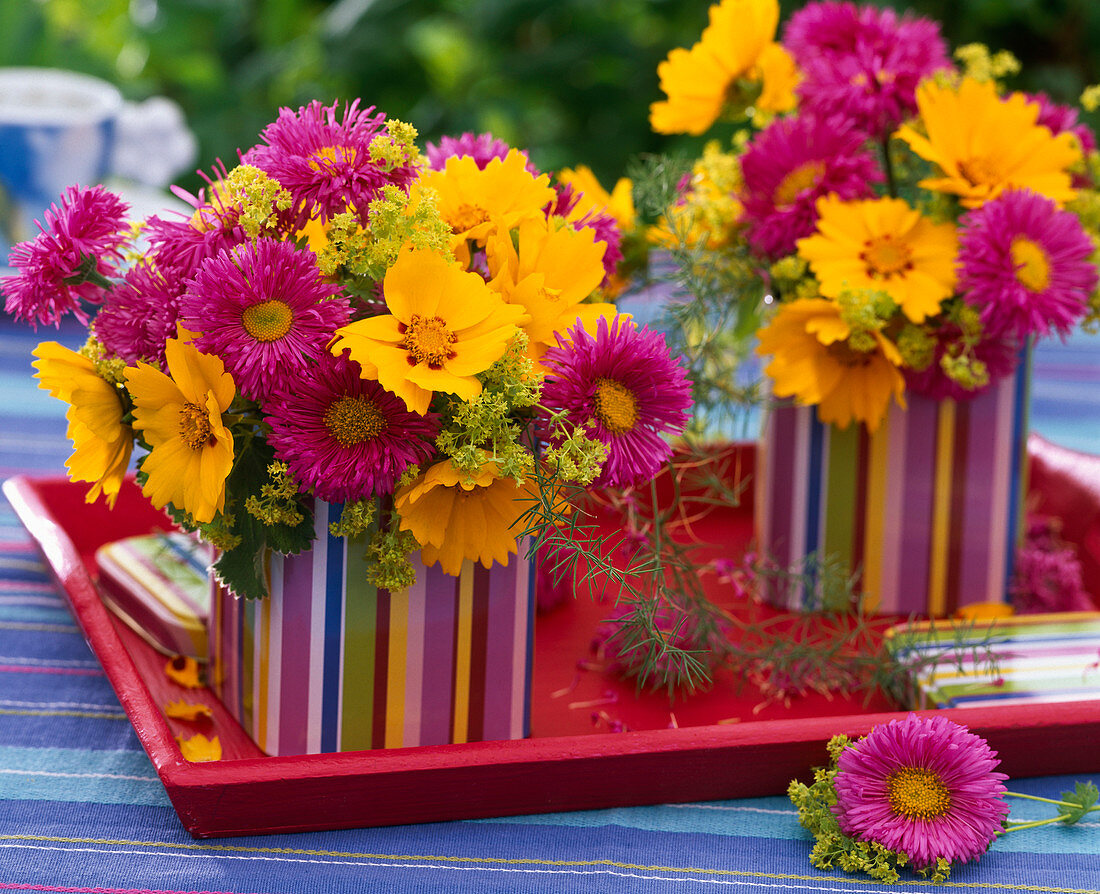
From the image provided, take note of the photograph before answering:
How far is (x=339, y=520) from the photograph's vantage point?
0.65 meters

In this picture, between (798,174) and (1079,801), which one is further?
(798,174)

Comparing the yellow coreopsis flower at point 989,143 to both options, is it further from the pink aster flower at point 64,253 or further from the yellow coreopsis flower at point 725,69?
the pink aster flower at point 64,253

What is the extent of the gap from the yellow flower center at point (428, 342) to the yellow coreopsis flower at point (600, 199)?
0.52ft

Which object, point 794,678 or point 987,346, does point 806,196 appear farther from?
point 794,678

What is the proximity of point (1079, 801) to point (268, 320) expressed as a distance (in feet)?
1.55

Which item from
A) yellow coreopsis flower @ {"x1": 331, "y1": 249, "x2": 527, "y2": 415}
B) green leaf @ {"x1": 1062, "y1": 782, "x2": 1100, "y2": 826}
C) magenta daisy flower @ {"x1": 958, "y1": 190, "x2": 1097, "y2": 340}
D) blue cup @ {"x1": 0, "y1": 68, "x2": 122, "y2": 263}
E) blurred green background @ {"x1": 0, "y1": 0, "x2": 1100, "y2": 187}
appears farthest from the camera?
blurred green background @ {"x1": 0, "y1": 0, "x2": 1100, "y2": 187}

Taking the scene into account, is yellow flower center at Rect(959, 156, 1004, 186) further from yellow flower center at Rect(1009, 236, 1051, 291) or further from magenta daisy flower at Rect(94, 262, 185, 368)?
magenta daisy flower at Rect(94, 262, 185, 368)

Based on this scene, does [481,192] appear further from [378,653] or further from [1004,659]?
[1004,659]

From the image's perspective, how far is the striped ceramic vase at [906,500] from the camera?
925 mm

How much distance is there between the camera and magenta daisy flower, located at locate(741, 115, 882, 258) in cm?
84

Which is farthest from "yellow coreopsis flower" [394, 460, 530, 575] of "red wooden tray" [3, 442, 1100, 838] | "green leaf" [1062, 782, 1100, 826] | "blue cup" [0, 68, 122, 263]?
"blue cup" [0, 68, 122, 263]

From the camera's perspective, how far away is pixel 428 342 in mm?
593

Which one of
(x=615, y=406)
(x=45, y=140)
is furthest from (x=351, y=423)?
(x=45, y=140)

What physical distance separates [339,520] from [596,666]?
26 cm
